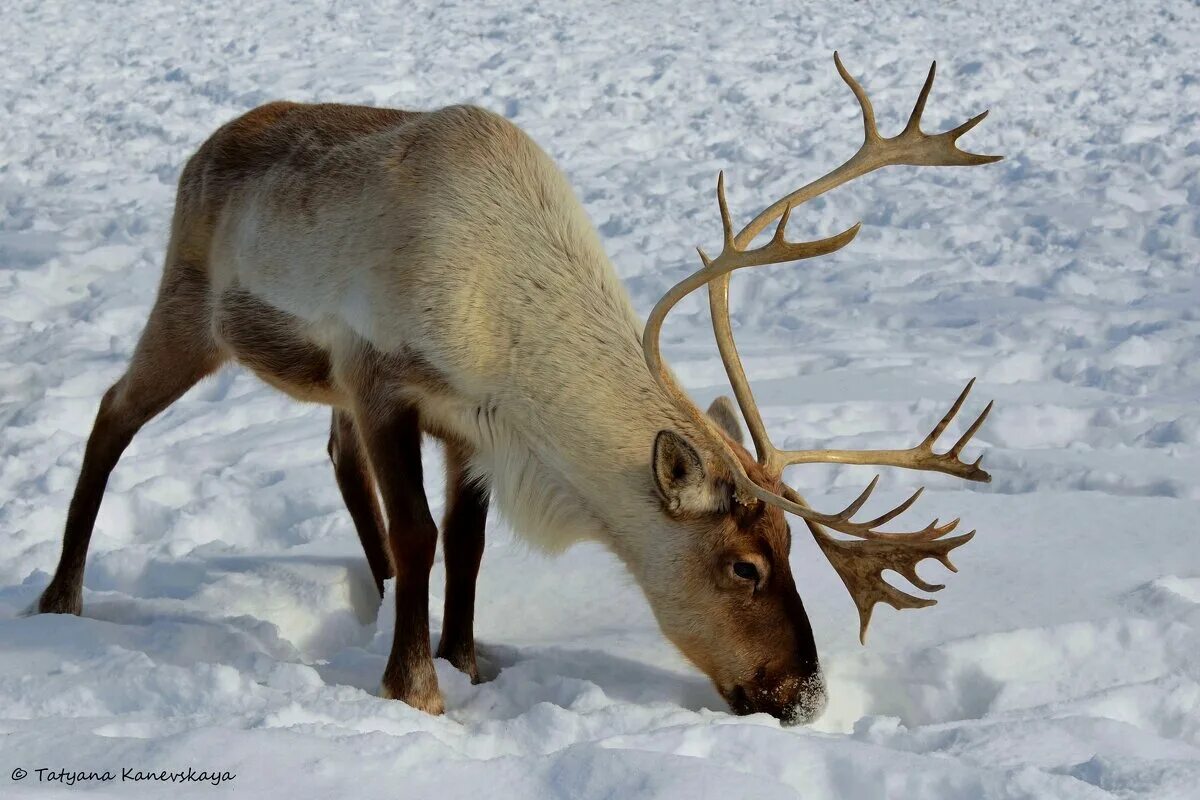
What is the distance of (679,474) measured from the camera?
309 centimetres

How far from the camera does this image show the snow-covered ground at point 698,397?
2627mm

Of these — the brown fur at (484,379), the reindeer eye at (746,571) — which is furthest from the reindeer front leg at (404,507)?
the reindeer eye at (746,571)

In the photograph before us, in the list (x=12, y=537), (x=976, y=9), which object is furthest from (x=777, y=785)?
(x=976, y=9)

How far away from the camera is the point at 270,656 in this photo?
337 cm

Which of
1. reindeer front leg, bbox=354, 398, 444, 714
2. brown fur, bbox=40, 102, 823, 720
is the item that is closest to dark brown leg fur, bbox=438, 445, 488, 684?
brown fur, bbox=40, 102, 823, 720

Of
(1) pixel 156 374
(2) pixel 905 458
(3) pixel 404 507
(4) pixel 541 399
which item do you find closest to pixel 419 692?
(3) pixel 404 507

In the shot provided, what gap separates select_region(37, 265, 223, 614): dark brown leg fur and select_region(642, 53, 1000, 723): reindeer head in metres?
1.58

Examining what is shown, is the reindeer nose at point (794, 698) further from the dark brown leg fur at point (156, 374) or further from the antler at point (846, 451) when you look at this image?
the dark brown leg fur at point (156, 374)

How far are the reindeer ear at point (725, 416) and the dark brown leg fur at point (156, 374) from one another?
1531mm

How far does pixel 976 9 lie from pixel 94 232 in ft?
27.0

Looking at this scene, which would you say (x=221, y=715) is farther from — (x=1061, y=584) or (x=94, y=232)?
(x=94, y=232)

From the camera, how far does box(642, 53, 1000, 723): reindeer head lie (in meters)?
3.08

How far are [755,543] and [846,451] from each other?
31cm

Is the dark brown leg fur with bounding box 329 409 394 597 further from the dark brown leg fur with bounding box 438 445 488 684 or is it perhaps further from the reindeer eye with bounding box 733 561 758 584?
the reindeer eye with bounding box 733 561 758 584
